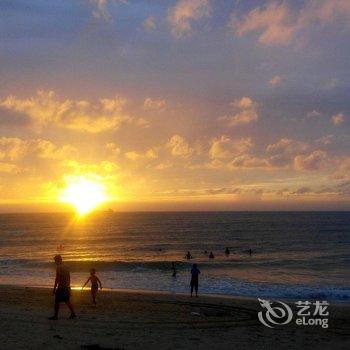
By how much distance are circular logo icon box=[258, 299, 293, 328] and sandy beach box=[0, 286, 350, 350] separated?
0.36 metres

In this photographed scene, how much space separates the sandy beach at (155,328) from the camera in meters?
11.6

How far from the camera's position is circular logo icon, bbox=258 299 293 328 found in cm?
1522

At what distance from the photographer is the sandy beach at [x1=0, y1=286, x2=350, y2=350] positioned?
38.1ft

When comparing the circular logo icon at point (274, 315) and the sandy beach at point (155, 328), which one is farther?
the circular logo icon at point (274, 315)

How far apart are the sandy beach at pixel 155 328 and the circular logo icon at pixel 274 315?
0.36 metres

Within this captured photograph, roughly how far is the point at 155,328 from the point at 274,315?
17.3ft

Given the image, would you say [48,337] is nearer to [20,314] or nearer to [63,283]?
[63,283]

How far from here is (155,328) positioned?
13695mm

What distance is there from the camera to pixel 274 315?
54.6 ft

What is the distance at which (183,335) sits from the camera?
12820 mm

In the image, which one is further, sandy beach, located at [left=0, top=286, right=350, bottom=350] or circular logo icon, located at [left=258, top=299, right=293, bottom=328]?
circular logo icon, located at [left=258, top=299, right=293, bottom=328]

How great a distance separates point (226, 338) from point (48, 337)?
4.95 m

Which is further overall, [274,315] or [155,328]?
[274,315]

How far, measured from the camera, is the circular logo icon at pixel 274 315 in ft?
49.9
